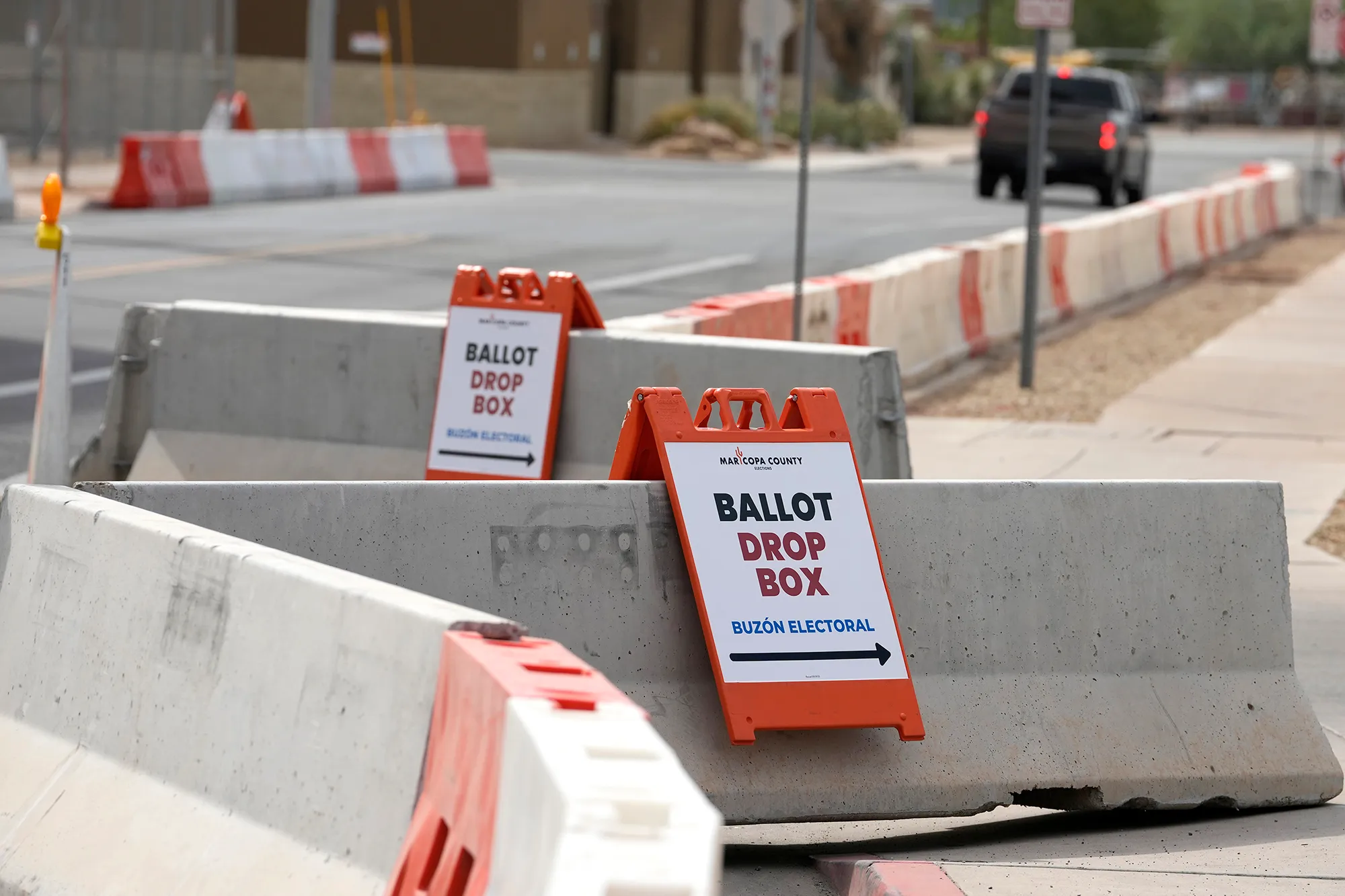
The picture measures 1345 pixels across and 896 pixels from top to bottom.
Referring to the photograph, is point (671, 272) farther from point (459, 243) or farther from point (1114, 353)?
point (1114, 353)

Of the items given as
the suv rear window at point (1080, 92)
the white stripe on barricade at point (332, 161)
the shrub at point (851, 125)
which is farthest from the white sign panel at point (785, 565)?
the shrub at point (851, 125)

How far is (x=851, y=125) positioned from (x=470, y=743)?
168ft

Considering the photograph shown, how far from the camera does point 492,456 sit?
911 centimetres

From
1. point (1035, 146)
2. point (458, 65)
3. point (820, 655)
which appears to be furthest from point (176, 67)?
point (820, 655)

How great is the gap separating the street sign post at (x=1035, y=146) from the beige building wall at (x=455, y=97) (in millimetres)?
33862

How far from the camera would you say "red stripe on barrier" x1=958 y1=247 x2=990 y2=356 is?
1619 centimetres

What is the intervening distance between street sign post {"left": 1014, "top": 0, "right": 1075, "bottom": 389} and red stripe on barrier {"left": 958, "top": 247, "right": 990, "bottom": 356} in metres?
1.09

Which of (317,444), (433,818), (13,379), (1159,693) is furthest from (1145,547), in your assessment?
(13,379)

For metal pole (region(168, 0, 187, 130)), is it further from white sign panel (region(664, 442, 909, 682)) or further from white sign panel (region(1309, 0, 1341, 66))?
white sign panel (region(664, 442, 909, 682))

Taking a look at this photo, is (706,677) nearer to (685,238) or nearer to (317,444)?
(317,444)

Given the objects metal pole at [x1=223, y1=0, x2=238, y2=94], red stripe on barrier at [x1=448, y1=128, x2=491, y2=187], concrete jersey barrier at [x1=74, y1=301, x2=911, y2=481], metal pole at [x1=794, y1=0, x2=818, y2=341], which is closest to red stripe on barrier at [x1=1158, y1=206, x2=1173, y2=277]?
metal pole at [x1=794, y1=0, x2=818, y2=341]

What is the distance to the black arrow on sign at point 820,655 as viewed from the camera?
17.4 feet

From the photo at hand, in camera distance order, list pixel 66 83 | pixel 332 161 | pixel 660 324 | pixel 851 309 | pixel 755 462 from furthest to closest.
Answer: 1. pixel 332 161
2. pixel 66 83
3. pixel 851 309
4. pixel 660 324
5. pixel 755 462

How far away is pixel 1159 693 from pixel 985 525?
0.65 meters
